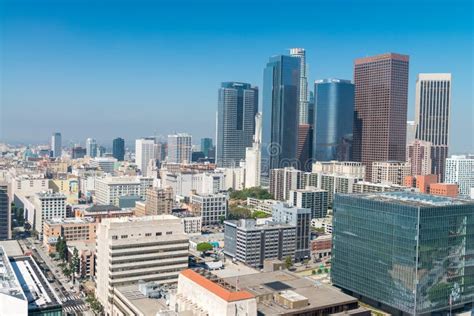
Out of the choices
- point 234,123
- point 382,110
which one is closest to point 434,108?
point 382,110

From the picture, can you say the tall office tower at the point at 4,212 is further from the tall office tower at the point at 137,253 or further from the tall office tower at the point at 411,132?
the tall office tower at the point at 411,132

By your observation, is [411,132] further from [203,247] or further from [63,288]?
[63,288]

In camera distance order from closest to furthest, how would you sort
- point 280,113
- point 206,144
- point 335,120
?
point 335,120 < point 280,113 < point 206,144

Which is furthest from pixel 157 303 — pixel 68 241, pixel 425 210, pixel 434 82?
pixel 434 82

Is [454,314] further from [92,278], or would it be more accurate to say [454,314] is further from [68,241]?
[68,241]

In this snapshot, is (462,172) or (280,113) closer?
(462,172)

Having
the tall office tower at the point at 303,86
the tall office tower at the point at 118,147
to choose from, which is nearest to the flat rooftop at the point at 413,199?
the tall office tower at the point at 303,86
